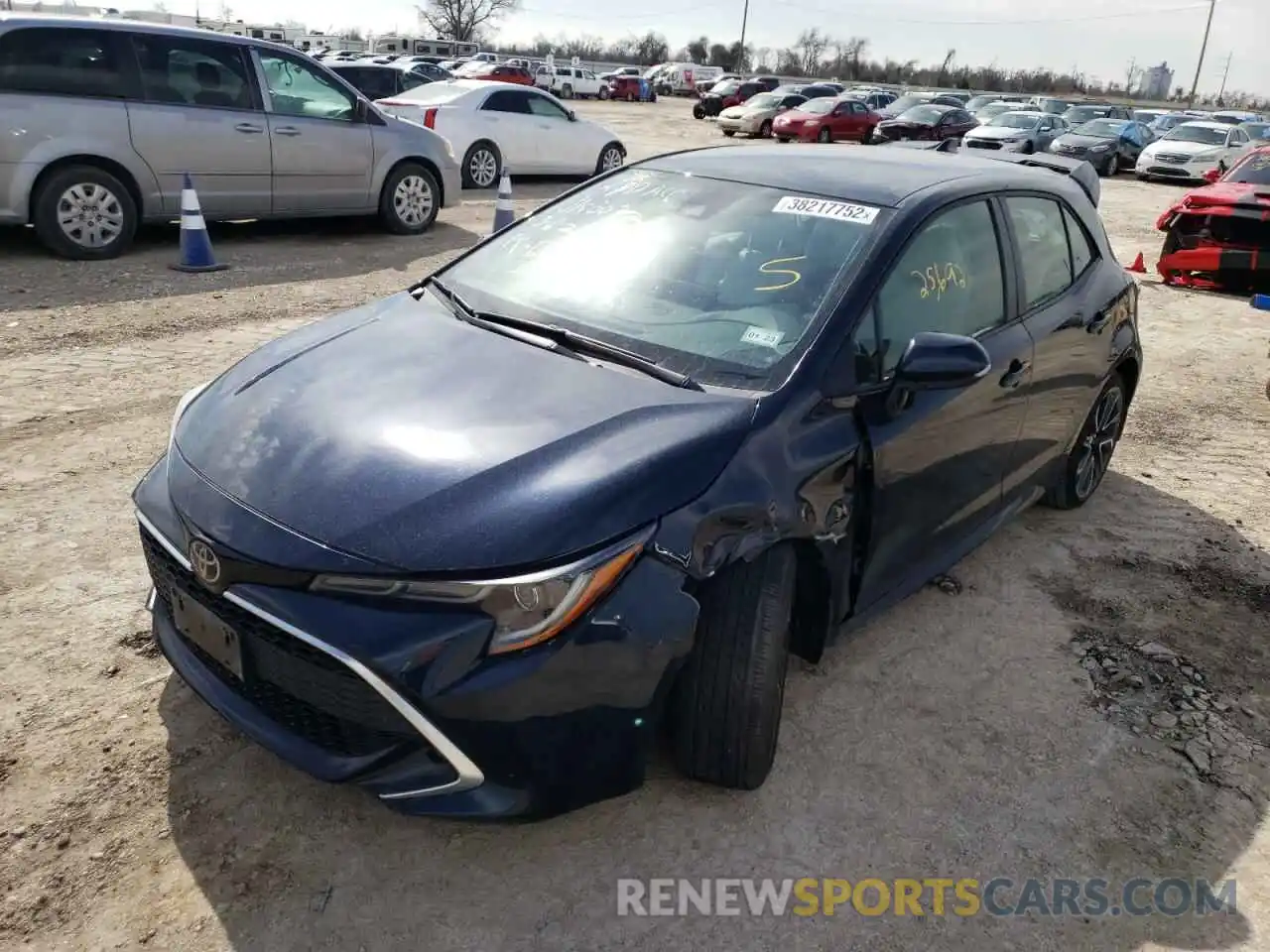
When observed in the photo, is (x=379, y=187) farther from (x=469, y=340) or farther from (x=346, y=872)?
(x=346, y=872)

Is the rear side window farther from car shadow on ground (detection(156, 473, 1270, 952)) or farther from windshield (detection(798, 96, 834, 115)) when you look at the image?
windshield (detection(798, 96, 834, 115))

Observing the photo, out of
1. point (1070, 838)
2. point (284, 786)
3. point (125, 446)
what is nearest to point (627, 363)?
point (284, 786)

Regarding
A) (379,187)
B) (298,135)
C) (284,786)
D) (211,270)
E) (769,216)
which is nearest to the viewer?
(284,786)

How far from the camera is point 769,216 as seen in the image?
3.22 metres

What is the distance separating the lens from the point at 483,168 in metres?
13.3

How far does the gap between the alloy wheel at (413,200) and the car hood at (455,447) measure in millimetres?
7263

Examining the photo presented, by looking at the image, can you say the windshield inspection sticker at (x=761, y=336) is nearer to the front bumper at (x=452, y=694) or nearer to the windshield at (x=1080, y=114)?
the front bumper at (x=452, y=694)

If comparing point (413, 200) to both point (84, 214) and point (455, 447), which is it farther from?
point (455, 447)

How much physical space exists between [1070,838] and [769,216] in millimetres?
2056

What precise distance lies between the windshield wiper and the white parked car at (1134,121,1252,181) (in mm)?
22364

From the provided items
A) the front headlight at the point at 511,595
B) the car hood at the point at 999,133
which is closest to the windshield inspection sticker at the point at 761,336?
the front headlight at the point at 511,595

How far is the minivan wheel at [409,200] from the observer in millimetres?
9633

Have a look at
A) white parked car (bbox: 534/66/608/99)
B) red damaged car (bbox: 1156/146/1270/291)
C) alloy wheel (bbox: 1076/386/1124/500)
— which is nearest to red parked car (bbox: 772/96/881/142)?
red damaged car (bbox: 1156/146/1270/291)

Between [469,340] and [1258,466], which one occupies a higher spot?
[469,340]
